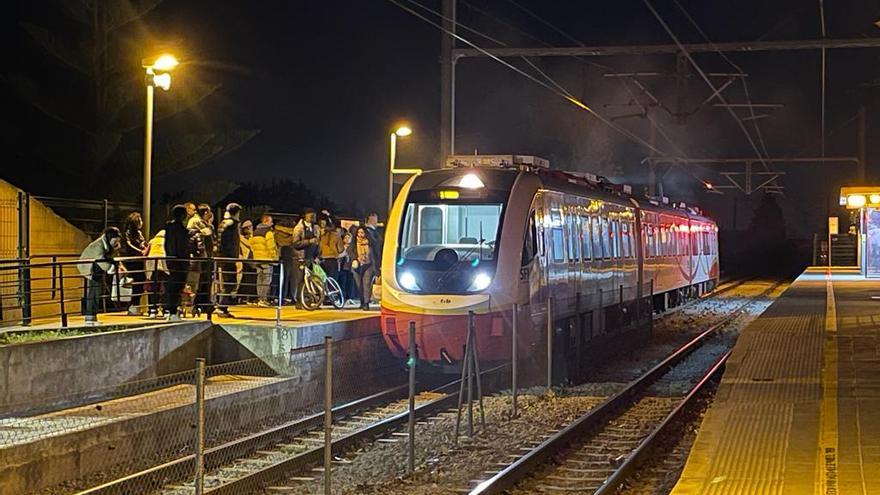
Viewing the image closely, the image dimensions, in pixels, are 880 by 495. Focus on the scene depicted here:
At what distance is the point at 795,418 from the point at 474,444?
3532mm

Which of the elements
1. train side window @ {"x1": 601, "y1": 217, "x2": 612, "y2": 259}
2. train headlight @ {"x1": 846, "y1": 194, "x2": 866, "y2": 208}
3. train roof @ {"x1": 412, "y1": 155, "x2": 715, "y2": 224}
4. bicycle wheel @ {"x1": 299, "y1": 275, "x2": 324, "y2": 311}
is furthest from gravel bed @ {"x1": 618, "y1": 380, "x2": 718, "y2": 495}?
train headlight @ {"x1": 846, "y1": 194, "x2": 866, "y2": 208}

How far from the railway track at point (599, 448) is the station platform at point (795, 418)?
2.91 feet

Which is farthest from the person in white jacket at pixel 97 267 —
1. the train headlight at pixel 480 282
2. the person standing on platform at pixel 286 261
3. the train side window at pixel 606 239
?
the train side window at pixel 606 239

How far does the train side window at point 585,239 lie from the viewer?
65.2 feet

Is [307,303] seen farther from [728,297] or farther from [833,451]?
[728,297]

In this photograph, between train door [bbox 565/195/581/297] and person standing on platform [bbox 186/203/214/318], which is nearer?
person standing on platform [bbox 186/203/214/318]

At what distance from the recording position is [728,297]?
42.5 meters

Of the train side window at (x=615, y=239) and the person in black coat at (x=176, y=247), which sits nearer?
the person in black coat at (x=176, y=247)

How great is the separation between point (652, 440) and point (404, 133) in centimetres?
1445

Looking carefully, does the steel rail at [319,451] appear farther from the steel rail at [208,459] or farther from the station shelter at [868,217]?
the station shelter at [868,217]

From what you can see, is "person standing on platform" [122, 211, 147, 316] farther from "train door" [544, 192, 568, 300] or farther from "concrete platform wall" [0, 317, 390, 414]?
"train door" [544, 192, 568, 300]

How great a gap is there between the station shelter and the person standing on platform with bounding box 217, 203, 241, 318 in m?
21.8

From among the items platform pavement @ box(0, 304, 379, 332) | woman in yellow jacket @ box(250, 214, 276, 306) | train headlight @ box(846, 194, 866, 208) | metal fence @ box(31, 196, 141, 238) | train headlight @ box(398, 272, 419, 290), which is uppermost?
train headlight @ box(846, 194, 866, 208)

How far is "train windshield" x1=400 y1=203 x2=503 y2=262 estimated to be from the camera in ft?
53.3
